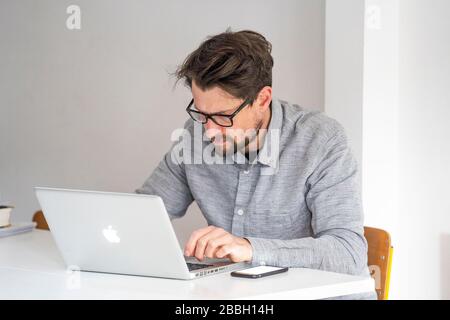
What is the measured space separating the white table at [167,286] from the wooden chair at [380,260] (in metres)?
0.41

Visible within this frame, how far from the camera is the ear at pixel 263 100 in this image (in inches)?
85.5

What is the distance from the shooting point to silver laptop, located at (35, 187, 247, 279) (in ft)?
5.20

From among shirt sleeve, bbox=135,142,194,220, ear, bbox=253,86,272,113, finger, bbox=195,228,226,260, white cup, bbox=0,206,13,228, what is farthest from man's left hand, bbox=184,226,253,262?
white cup, bbox=0,206,13,228

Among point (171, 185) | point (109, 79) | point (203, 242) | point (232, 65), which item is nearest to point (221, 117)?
point (232, 65)

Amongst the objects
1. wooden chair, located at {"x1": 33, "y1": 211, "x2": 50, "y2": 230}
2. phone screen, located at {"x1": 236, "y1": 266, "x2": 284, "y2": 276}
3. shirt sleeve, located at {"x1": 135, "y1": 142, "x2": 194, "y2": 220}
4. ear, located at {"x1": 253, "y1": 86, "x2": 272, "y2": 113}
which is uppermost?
ear, located at {"x1": 253, "y1": 86, "x2": 272, "y2": 113}

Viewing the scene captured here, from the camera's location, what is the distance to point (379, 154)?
292cm

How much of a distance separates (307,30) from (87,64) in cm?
138

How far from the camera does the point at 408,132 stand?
2.93 metres

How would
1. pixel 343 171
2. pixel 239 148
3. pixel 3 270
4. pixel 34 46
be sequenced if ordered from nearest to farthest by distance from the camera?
pixel 3 270, pixel 343 171, pixel 239 148, pixel 34 46

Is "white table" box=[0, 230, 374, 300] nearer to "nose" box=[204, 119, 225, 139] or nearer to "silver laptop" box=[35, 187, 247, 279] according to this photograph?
"silver laptop" box=[35, 187, 247, 279]

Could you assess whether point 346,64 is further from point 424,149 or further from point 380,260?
point 380,260

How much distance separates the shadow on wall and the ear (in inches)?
41.1
